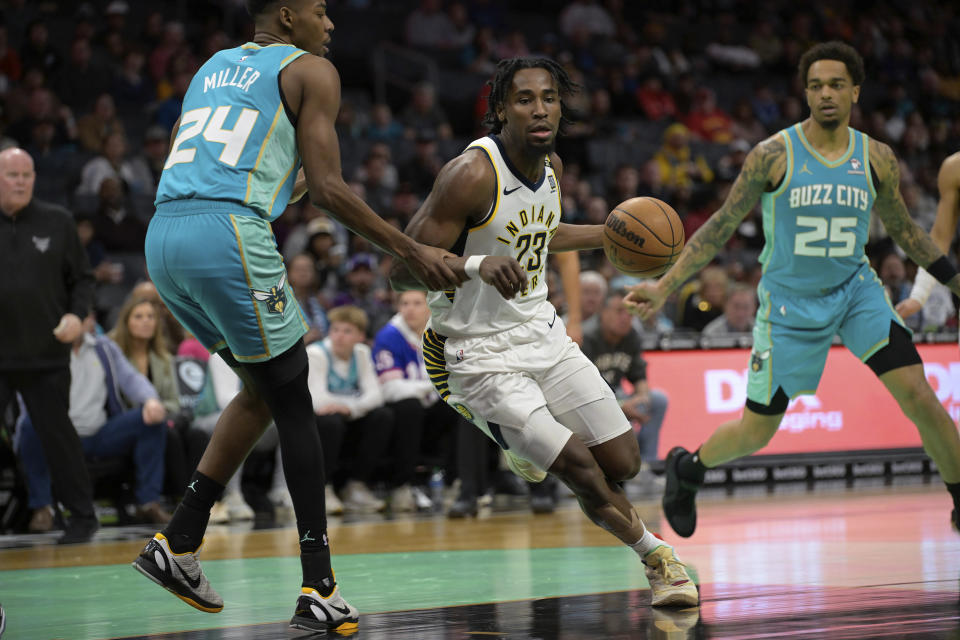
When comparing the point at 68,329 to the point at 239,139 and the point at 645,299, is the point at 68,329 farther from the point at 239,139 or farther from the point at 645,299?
the point at 239,139

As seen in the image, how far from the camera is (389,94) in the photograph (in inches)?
664

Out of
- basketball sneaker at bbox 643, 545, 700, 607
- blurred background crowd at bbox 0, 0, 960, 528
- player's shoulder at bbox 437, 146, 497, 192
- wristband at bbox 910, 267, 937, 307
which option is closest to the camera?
basketball sneaker at bbox 643, 545, 700, 607

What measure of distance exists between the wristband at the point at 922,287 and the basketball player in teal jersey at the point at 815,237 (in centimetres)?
34

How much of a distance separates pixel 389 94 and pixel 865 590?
43.1ft

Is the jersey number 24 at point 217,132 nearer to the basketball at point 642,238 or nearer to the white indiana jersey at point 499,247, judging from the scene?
the white indiana jersey at point 499,247

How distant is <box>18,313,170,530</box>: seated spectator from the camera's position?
8.66 meters

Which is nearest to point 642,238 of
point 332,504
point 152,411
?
point 152,411

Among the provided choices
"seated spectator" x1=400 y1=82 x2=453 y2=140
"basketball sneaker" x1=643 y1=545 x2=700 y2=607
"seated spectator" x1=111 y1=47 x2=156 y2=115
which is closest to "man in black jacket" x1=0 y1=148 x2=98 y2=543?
"basketball sneaker" x1=643 y1=545 x2=700 y2=607

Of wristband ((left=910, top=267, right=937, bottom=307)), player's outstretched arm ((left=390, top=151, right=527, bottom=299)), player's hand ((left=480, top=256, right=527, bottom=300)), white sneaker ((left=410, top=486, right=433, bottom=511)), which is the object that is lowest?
white sneaker ((left=410, top=486, right=433, bottom=511))

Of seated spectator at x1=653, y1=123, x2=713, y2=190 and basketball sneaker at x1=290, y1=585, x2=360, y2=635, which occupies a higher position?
seated spectator at x1=653, y1=123, x2=713, y2=190

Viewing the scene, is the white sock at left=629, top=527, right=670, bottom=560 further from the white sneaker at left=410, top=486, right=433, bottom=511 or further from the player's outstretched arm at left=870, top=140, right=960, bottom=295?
the white sneaker at left=410, top=486, right=433, bottom=511

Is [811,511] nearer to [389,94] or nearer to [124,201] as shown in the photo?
[124,201]

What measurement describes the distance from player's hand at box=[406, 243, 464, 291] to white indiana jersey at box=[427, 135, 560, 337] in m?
0.54

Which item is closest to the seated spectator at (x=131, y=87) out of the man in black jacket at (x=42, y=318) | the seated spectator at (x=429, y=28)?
the seated spectator at (x=429, y=28)
